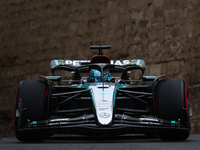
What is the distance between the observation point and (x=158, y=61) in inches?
642

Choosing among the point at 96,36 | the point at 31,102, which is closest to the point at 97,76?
the point at 31,102

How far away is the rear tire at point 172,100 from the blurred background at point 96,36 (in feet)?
25.6

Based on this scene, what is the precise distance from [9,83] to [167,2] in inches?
293

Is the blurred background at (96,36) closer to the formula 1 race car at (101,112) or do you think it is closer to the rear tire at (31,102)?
the formula 1 race car at (101,112)

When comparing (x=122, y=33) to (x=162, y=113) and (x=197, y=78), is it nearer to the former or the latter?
(x=197, y=78)

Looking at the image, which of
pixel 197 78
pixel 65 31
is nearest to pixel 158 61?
pixel 197 78

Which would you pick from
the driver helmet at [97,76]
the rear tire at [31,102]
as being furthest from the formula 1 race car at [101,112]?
the driver helmet at [97,76]

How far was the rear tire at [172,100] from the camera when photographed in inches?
279

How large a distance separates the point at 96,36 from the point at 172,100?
34.6ft

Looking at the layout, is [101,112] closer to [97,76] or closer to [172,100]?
[172,100]

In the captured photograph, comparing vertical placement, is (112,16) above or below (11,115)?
above

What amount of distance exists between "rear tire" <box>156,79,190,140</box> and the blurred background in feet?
25.6

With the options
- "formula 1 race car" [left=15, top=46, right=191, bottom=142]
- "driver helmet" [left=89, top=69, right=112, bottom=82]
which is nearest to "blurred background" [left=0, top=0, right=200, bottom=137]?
"driver helmet" [left=89, top=69, right=112, bottom=82]

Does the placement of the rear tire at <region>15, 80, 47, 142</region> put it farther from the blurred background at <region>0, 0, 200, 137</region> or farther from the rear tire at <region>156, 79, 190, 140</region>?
the blurred background at <region>0, 0, 200, 137</region>
